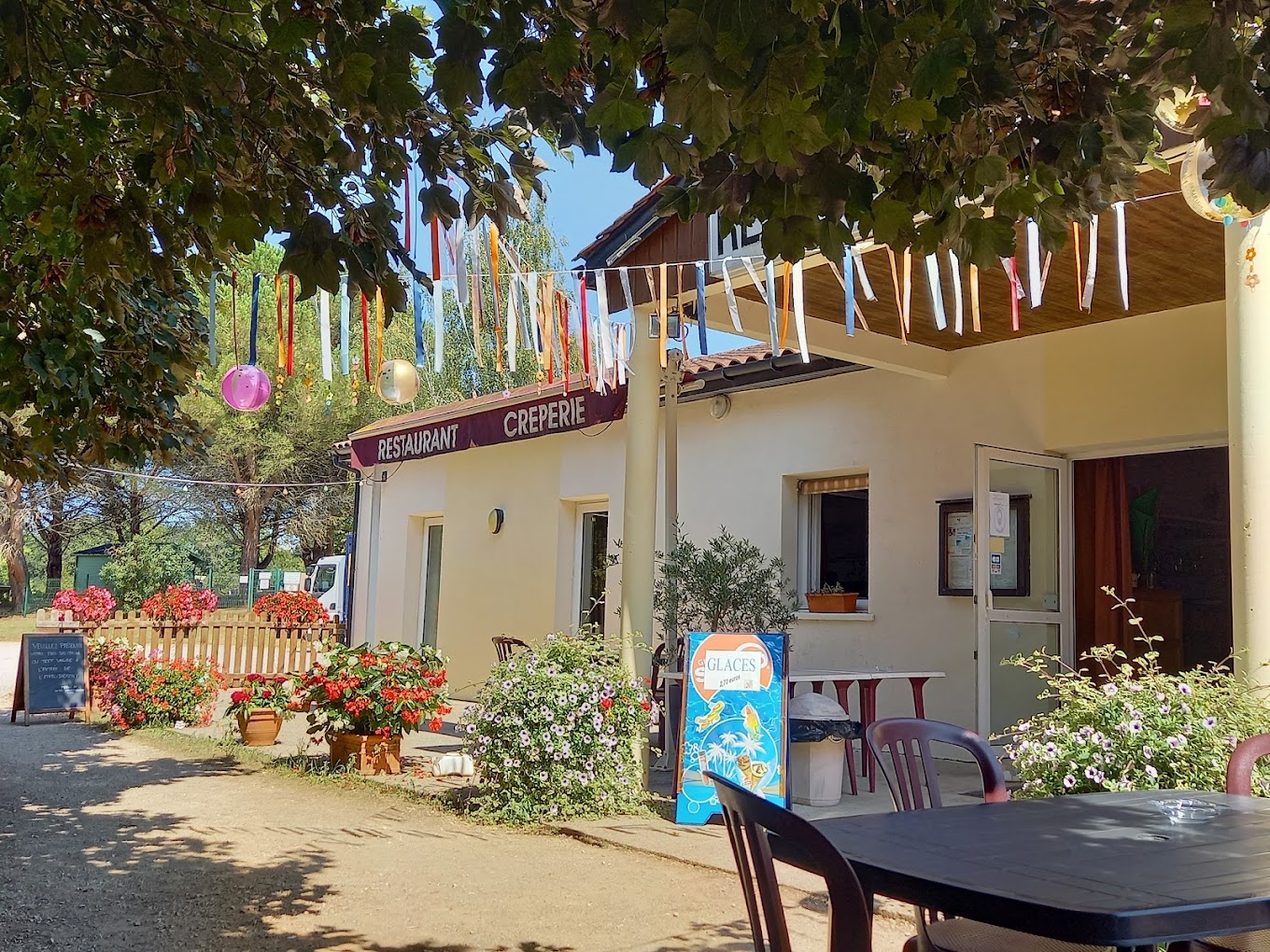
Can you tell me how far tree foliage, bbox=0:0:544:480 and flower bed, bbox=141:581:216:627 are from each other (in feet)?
25.3

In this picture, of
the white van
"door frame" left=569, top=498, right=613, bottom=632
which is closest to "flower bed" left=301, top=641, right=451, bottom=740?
"door frame" left=569, top=498, right=613, bottom=632

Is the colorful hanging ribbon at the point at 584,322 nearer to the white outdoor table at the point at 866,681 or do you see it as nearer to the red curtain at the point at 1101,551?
the white outdoor table at the point at 866,681

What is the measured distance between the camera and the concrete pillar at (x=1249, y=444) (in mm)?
4176

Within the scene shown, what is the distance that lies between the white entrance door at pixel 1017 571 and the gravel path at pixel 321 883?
10.9ft

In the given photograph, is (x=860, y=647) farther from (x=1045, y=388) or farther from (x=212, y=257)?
(x=212, y=257)

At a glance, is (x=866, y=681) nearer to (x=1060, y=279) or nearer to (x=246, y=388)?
(x=1060, y=279)

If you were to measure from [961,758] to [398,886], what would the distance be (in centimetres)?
489

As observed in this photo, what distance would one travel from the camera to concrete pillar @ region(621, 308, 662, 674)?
22.1 ft

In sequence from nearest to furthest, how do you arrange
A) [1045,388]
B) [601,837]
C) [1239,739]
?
[1239,739]
[601,837]
[1045,388]

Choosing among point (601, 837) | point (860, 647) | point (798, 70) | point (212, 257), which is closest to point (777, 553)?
point (860, 647)

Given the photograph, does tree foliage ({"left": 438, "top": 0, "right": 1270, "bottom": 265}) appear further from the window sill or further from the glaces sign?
the glaces sign

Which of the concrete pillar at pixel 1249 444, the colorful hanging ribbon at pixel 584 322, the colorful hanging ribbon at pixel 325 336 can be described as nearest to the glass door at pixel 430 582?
the colorful hanging ribbon at pixel 584 322

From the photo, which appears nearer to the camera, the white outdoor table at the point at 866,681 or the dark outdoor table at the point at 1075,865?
the dark outdoor table at the point at 1075,865

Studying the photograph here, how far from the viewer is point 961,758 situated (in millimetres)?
8258
